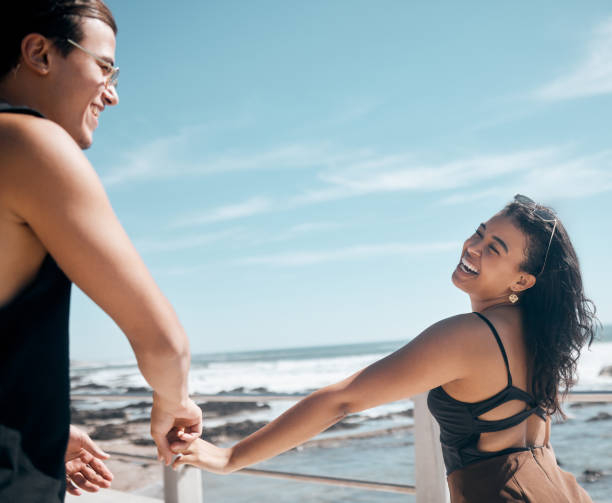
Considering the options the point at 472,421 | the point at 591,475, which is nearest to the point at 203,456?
the point at 472,421

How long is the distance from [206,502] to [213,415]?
12475 millimetres

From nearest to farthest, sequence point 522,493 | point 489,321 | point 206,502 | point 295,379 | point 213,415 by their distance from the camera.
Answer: point 522,493 < point 489,321 < point 206,502 < point 213,415 < point 295,379

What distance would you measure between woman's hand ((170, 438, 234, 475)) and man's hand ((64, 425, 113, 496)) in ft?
0.72

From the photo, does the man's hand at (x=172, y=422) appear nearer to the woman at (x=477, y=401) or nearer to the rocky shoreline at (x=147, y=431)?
the woman at (x=477, y=401)

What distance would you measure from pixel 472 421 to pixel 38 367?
3.41 ft

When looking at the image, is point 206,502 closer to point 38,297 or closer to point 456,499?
point 456,499

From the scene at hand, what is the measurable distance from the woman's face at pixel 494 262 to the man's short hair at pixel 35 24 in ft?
3.91

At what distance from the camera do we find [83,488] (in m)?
1.15

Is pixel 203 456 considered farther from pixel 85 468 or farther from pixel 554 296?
pixel 554 296

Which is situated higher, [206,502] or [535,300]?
[535,300]

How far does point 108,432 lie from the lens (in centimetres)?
1429

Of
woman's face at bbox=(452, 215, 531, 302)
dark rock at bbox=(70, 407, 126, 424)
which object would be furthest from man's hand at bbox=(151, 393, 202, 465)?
dark rock at bbox=(70, 407, 126, 424)

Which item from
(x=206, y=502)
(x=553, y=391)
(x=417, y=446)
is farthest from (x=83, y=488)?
(x=206, y=502)

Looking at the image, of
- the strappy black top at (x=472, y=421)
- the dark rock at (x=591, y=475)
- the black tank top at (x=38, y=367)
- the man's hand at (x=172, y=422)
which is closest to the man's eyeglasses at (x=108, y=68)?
the black tank top at (x=38, y=367)
